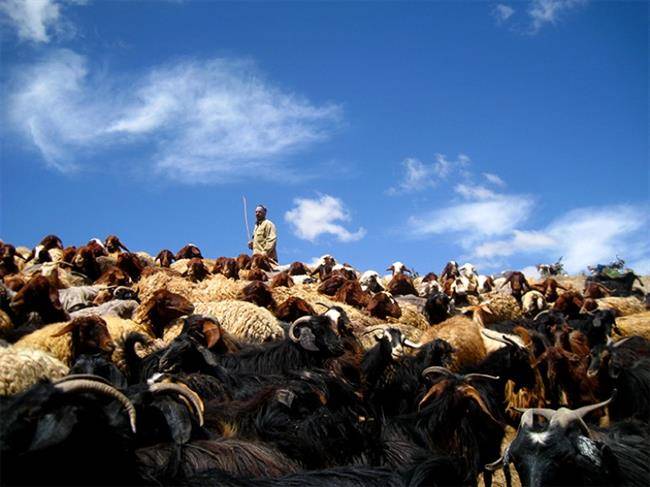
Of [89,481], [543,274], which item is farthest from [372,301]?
[543,274]

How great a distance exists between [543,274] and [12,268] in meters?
23.8

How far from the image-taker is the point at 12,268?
14.9m

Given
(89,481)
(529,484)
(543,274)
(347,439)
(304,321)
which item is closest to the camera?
(89,481)

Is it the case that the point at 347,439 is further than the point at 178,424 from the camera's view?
Yes

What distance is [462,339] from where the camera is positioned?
10078 millimetres

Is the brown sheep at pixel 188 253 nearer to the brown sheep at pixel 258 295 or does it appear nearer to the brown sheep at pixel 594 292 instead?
the brown sheep at pixel 258 295

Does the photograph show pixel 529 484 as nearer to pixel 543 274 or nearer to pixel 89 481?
pixel 89 481

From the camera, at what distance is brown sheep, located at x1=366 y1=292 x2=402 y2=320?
12398 millimetres

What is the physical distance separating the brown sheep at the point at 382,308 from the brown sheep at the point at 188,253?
10147mm

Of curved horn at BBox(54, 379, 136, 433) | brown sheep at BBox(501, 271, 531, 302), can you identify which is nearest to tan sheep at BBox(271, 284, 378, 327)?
brown sheep at BBox(501, 271, 531, 302)

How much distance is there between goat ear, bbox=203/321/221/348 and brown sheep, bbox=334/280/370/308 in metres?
5.29

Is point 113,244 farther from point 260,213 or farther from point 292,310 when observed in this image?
point 292,310

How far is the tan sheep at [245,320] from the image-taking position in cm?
980

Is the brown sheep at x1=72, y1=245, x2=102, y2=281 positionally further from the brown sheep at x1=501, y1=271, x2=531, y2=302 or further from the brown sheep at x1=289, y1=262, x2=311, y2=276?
the brown sheep at x1=501, y1=271, x2=531, y2=302
